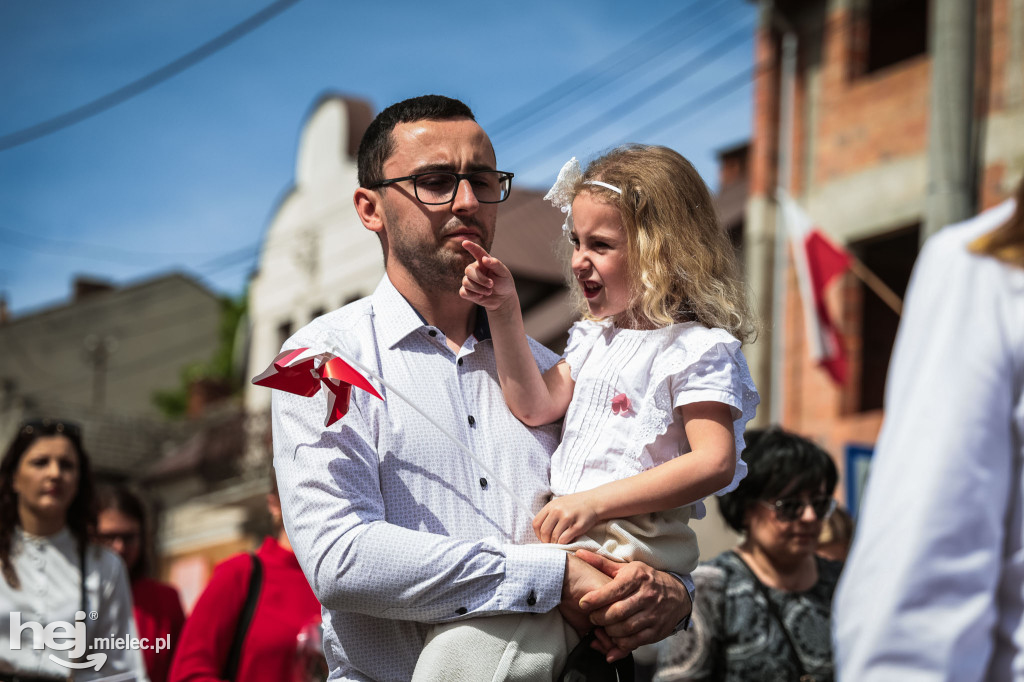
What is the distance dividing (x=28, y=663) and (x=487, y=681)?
289cm

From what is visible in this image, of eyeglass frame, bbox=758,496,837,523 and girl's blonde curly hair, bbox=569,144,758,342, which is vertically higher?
girl's blonde curly hair, bbox=569,144,758,342

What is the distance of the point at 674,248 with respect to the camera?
128 inches

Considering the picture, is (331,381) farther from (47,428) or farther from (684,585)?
(47,428)

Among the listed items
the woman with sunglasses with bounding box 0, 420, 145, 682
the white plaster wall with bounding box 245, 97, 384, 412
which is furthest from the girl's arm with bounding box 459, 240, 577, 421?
the white plaster wall with bounding box 245, 97, 384, 412

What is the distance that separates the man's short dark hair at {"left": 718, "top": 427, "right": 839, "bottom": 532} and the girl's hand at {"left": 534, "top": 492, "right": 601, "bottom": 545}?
1.90 m

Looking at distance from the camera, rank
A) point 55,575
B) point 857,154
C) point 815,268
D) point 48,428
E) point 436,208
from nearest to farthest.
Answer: point 436,208, point 55,575, point 48,428, point 815,268, point 857,154

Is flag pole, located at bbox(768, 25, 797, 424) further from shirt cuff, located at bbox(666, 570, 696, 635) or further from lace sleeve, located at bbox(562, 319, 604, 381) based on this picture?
shirt cuff, located at bbox(666, 570, 696, 635)

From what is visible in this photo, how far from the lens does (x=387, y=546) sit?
9.32 feet

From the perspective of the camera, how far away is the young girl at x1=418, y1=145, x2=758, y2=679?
2980 millimetres

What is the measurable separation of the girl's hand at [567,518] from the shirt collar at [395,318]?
0.66 m

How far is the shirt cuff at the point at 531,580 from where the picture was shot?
9.36 feet

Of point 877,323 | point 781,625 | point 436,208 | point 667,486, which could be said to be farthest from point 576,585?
point 877,323

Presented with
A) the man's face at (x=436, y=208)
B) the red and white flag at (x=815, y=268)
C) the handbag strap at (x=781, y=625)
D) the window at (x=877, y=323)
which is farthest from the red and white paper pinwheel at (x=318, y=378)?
the window at (x=877, y=323)

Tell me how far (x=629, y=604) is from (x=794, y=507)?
2.04 meters
